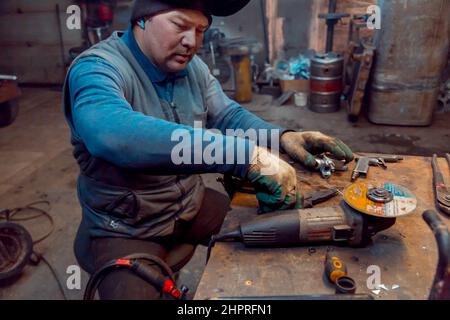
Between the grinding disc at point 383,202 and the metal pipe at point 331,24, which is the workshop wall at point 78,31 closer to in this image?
the metal pipe at point 331,24

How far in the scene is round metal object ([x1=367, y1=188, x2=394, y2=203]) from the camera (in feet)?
3.77

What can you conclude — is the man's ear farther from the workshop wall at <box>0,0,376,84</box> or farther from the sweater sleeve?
the workshop wall at <box>0,0,376,84</box>

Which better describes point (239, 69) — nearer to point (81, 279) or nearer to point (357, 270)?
point (81, 279)

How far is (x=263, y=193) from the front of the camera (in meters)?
1.25

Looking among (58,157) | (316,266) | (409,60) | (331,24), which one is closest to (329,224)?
(316,266)

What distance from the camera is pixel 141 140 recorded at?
1.10 metres

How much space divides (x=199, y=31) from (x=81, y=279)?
175cm

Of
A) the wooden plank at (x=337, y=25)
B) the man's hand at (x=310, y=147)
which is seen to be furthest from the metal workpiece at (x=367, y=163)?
the wooden plank at (x=337, y=25)

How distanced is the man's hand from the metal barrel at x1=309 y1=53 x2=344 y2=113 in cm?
313

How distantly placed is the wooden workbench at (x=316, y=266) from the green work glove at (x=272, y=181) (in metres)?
0.12

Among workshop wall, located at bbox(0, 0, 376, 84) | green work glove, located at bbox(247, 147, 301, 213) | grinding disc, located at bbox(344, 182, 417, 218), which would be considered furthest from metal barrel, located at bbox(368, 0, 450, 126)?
green work glove, located at bbox(247, 147, 301, 213)

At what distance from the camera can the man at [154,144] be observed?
113cm

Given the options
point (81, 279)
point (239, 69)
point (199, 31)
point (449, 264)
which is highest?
point (199, 31)
